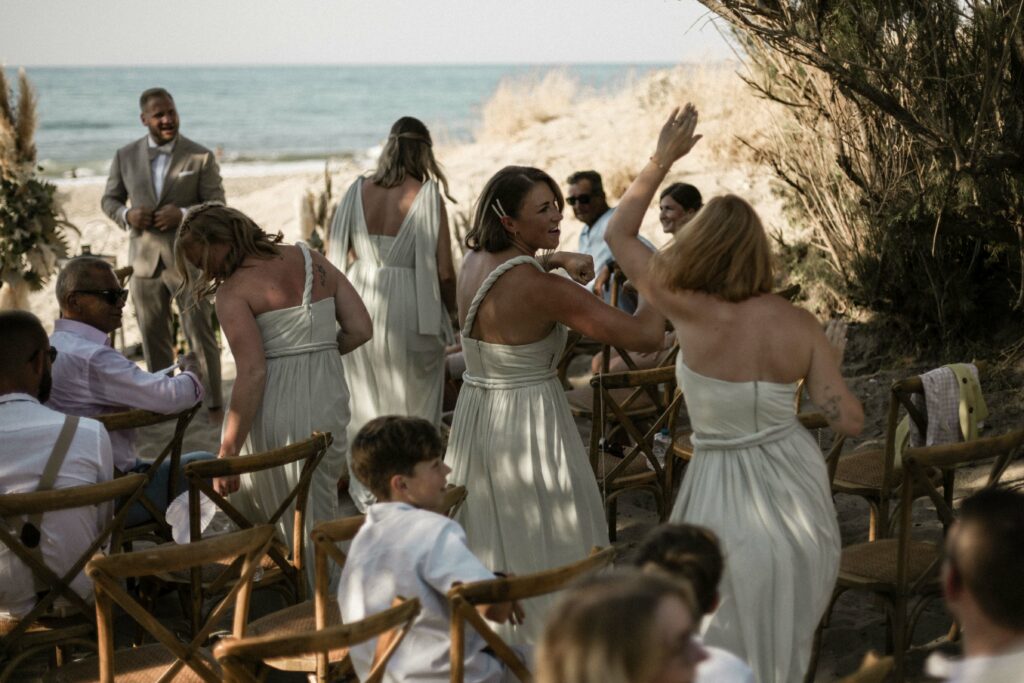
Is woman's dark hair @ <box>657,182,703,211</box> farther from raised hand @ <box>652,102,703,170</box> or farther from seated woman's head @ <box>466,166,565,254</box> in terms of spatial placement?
raised hand @ <box>652,102,703,170</box>

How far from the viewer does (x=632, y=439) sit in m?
5.31

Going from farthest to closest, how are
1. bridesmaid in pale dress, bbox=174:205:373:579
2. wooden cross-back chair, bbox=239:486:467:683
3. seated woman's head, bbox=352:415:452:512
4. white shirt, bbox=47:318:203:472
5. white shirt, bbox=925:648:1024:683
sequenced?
white shirt, bbox=47:318:203:472
bridesmaid in pale dress, bbox=174:205:373:579
wooden cross-back chair, bbox=239:486:467:683
seated woman's head, bbox=352:415:452:512
white shirt, bbox=925:648:1024:683

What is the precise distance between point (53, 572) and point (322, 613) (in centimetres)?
96

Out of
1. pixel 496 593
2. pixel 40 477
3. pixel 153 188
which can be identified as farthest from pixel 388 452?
pixel 153 188

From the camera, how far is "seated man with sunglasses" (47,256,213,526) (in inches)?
180

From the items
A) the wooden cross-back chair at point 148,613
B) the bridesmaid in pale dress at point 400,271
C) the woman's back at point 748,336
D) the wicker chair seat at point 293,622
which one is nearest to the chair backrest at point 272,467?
the wicker chair seat at point 293,622

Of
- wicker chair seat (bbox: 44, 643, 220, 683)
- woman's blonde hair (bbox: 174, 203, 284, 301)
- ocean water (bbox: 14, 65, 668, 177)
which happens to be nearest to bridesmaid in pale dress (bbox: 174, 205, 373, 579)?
woman's blonde hair (bbox: 174, 203, 284, 301)

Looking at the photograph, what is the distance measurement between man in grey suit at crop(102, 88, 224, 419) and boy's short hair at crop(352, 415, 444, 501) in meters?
4.98

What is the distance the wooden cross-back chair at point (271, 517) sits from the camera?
382 centimetres

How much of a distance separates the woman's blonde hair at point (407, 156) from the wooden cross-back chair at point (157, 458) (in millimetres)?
1984

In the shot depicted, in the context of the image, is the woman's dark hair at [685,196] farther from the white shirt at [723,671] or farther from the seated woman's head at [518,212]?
the white shirt at [723,671]

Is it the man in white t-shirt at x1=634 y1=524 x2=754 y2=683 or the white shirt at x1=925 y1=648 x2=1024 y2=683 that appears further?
the man in white t-shirt at x1=634 y1=524 x2=754 y2=683

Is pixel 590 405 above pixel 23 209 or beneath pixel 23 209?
beneath

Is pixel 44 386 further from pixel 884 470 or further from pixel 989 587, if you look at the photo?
pixel 884 470
